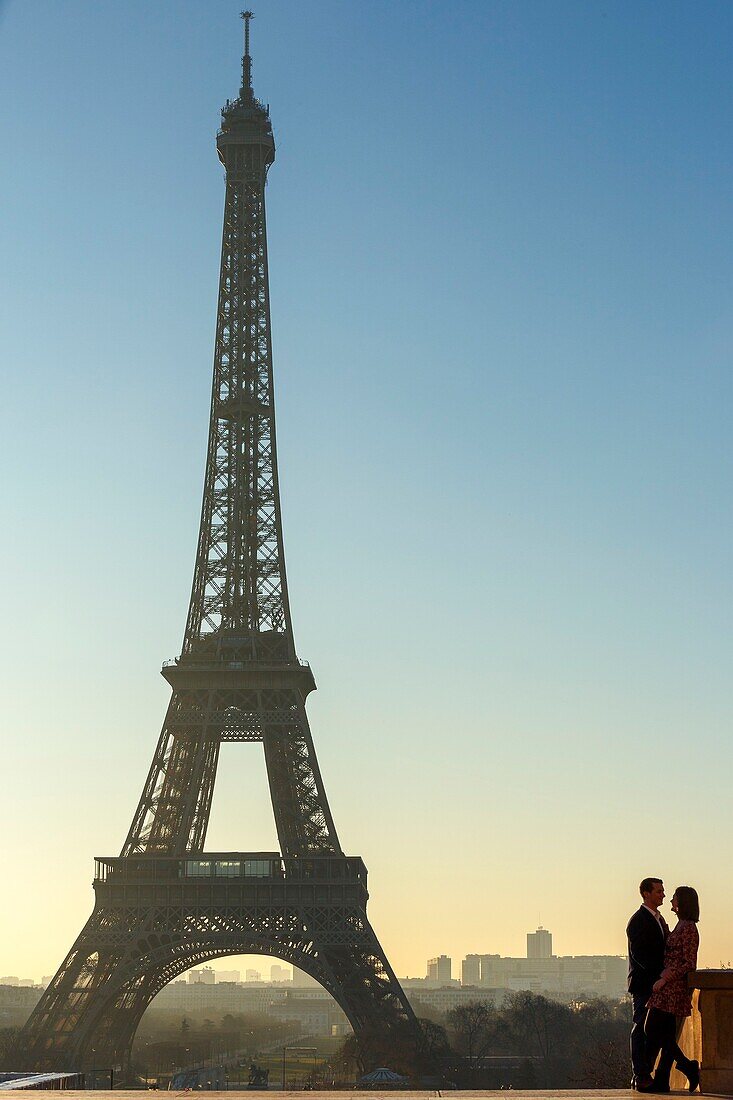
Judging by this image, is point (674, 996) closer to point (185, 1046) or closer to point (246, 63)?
point (246, 63)

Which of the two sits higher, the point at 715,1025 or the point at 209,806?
the point at 209,806

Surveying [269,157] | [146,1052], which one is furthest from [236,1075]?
[269,157]

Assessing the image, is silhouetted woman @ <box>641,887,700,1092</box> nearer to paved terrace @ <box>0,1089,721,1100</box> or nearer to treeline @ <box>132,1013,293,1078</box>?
paved terrace @ <box>0,1089,721,1100</box>

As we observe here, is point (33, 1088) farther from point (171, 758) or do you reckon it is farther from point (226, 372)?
point (226, 372)

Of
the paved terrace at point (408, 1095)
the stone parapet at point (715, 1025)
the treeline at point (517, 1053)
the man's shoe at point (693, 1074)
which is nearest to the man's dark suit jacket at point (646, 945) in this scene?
the stone parapet at point (715, 1025)

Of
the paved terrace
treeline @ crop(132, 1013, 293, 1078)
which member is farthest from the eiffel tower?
the paved terrace

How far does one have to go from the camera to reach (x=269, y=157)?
3209 inches

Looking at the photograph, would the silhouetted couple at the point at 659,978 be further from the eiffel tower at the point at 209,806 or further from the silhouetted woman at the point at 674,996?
the eiffel tower at the point at 209,806

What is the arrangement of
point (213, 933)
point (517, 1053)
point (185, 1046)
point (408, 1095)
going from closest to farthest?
1. point (408, 1095)
2. point (213, 933)
3. point (517, 1053)
4. point (185, 1046)

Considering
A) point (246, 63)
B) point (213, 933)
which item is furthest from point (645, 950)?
point (246, 63)

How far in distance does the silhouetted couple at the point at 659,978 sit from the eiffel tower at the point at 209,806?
51.2 m

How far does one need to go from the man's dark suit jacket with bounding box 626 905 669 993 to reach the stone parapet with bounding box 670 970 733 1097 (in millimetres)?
462

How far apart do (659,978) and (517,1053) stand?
10767cm

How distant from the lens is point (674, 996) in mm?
15164
